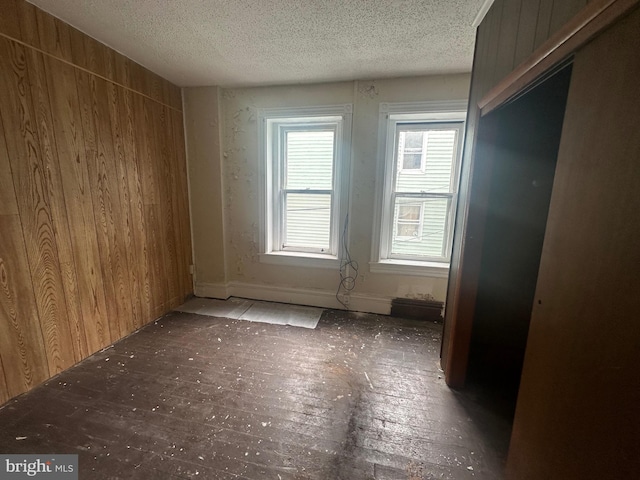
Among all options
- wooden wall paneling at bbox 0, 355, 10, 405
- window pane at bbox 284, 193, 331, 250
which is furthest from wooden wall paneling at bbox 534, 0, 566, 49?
wooden wall paneling at bbox 0, 355, 10, 405

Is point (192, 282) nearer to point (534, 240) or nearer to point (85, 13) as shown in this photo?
point (85, 13)

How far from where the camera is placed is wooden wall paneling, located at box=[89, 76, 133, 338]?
1.98 m

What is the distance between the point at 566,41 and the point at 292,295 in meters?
2.80

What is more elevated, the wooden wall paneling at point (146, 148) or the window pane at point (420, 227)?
the wooden wall paneling at point (146, 148)

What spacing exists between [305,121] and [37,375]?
2950 mm

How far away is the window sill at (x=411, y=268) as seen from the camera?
2629mm

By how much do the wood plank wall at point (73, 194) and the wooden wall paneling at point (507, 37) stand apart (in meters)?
2.68

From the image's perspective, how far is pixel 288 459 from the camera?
126cm

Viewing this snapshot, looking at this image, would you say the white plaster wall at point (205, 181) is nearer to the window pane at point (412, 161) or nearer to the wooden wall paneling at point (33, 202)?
the wooden wall paneling at point (33, 202)

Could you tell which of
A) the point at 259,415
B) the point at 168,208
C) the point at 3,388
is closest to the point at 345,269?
the point at 259,415

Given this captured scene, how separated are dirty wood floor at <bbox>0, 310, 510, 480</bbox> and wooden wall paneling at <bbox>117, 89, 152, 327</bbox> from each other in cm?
41

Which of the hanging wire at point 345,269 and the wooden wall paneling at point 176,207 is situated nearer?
the wooden wall paneling at point 176,207

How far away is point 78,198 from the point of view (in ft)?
6.13

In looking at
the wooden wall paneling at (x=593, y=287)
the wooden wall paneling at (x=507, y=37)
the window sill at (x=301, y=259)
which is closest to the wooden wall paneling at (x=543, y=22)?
the wooden wall paneling at (x=507, y=37)
